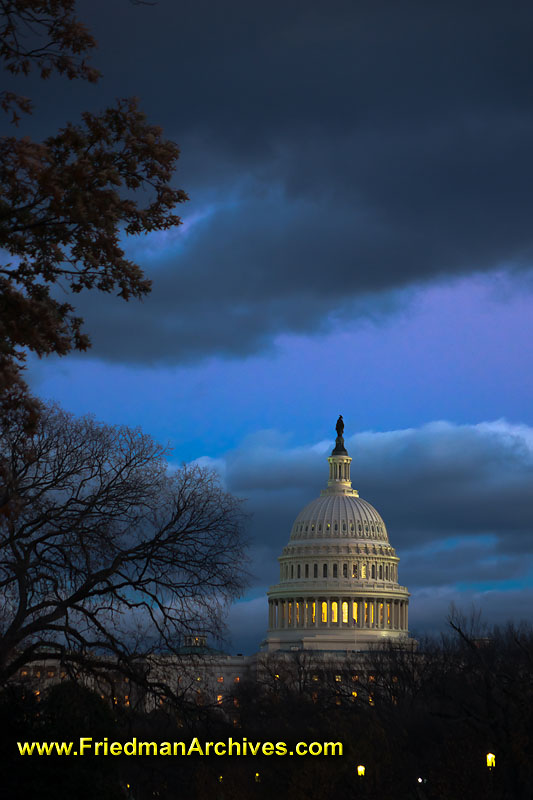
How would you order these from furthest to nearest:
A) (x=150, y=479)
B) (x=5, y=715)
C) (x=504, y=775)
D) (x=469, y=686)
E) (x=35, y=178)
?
(x=469, y=686) < (x=504, y=775) < (x=150, y=479) < (x=5, y=715) < (x=35, y=178)

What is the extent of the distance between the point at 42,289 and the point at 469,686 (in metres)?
53.6


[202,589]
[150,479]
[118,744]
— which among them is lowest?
[118,744]

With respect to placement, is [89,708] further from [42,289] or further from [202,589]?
[42,289]

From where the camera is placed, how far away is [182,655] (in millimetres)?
28922

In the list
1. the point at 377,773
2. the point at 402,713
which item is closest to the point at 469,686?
the point at 402,713

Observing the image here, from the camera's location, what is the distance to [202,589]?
2900 centimetres

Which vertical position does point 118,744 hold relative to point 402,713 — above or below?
below

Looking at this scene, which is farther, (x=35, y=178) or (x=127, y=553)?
(x=127, y=553)

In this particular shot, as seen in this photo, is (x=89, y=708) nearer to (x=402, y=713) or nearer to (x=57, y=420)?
(x=57, y=420)

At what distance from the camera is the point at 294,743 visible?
44500 millimetres

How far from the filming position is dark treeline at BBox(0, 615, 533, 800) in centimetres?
2808

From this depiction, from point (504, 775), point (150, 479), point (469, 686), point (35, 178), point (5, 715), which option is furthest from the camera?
point (469, 686)

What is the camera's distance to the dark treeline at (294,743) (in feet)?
92.1

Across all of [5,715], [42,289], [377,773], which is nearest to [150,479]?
[5,715]
